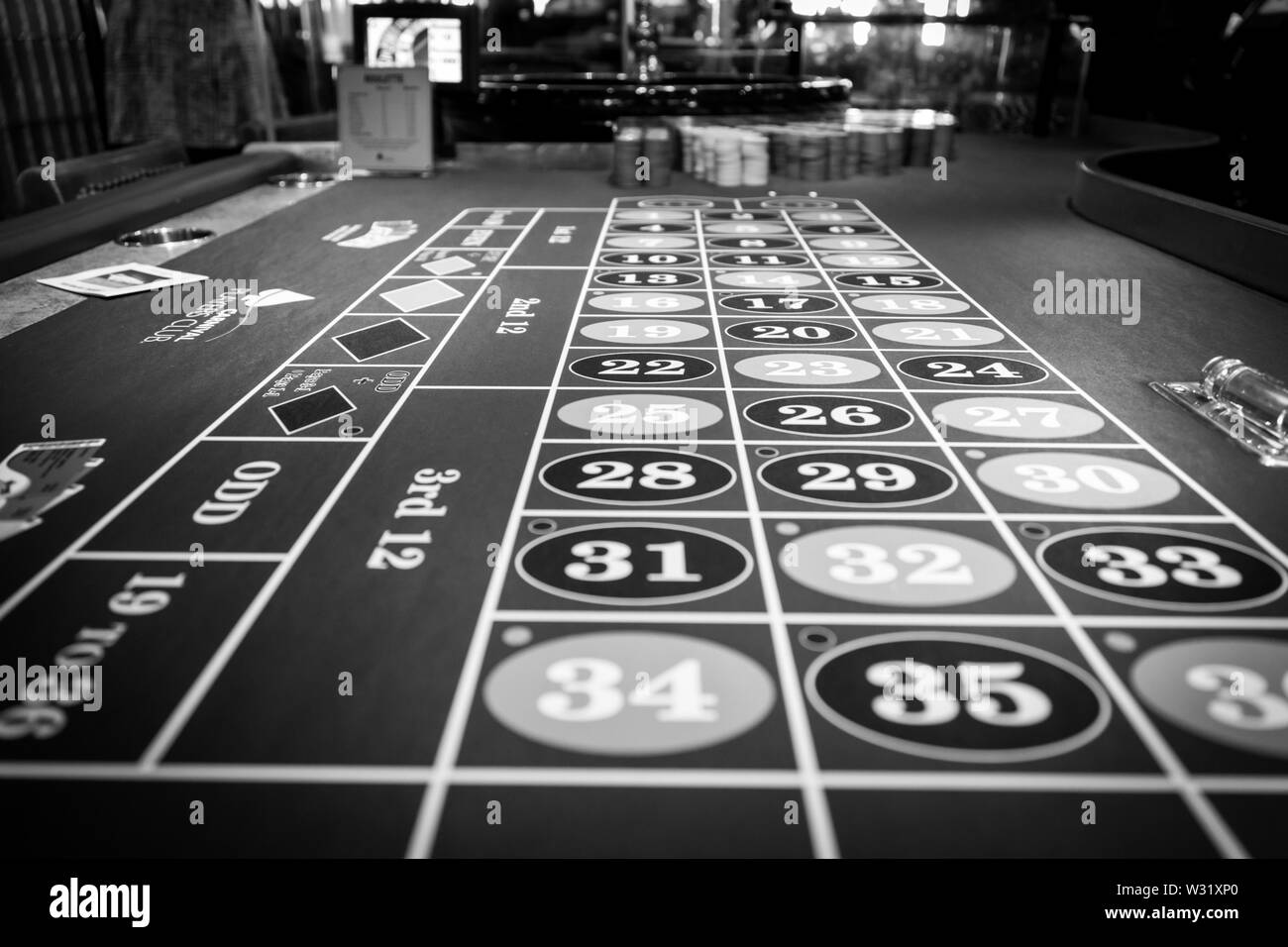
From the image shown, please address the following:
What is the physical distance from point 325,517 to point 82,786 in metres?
0.56

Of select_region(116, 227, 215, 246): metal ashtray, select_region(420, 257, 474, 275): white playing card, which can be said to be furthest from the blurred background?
A: select_region(420, 257, 474, 275): white playing card

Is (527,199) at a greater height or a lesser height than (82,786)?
greater

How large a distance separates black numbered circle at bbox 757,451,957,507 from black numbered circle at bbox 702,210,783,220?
2.27 m

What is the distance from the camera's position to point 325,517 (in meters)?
1.42

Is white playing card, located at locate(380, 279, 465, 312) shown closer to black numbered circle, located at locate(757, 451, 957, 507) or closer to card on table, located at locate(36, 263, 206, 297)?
card on table, located at locate(36, 263, 206, 297)

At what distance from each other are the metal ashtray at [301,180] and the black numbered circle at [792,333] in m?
2.73

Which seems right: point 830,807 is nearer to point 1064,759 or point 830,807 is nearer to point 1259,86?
point 1064,759

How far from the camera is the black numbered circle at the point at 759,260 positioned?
2998 mm

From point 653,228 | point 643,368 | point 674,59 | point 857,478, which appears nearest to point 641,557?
point 857,478

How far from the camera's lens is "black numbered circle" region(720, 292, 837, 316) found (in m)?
2.52

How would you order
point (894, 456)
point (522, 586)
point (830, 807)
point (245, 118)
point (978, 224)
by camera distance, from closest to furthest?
point (830, 807)
point (522, 586)
point (894, 456)
point (978, 224)
point (245, 118)

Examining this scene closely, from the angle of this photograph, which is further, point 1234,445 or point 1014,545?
point 1234,445

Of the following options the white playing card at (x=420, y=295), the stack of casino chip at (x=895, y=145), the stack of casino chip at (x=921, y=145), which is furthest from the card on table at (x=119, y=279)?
the stack of casino chip at (x=921, y=145)

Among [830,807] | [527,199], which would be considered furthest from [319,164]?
[830,807]
